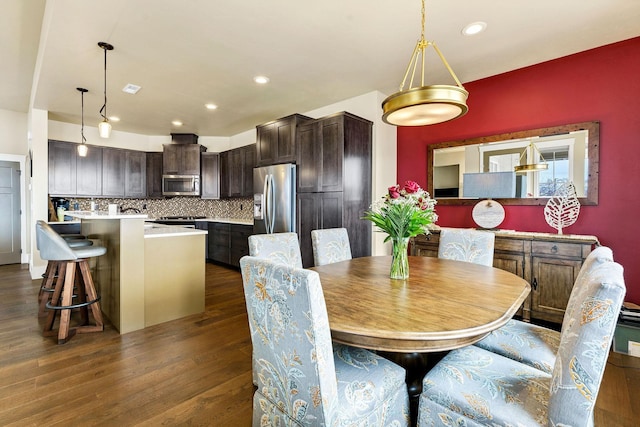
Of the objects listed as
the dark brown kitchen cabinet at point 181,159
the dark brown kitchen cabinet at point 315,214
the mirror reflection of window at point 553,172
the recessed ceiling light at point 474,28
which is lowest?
the dark brown kitchen cabinet at point 315,214

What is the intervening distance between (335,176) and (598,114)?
2664 millimetres

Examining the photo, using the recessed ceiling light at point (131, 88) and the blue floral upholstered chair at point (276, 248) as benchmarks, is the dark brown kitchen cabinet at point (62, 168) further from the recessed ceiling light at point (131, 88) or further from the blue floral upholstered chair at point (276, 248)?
the blue floral upholstered chair at point (276, 248)

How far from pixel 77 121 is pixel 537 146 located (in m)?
7.17

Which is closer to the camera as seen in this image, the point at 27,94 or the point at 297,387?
the point at 297,387

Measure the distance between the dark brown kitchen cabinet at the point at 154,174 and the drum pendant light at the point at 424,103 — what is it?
18.7 ft

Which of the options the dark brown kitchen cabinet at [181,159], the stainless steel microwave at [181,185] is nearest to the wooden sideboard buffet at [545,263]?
the stainless steel microwave at [181,185]

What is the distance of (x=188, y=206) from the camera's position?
674 centimetres

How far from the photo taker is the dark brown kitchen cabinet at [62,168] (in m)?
5.08

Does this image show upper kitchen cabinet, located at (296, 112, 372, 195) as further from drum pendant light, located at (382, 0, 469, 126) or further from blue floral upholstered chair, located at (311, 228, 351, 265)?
drum pendant light, located at (382, 0, 469, 126)

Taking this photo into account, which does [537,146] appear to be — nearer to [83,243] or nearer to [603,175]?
[603,175]

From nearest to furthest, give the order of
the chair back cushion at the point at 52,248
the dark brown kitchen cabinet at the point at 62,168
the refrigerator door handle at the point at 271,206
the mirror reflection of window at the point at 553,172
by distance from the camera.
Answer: the chair back cushion at the point at 52,248 < the mirror reflection of window at the point at 553,172 < the refrigerator door handle at the point at 271,206 < the dark brown kitchen cabinet at the point at 62,168

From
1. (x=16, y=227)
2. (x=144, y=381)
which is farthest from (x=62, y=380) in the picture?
(x=16, y=227)

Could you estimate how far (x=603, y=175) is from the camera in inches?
110

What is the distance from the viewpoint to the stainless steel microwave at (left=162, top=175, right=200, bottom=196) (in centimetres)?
609
